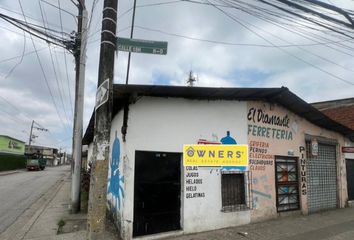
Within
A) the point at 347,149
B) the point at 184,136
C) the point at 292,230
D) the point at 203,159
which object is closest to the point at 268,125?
the point at 203,159

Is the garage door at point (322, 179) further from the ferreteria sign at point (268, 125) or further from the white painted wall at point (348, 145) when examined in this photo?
the ferreteria sign at point (268, 125)

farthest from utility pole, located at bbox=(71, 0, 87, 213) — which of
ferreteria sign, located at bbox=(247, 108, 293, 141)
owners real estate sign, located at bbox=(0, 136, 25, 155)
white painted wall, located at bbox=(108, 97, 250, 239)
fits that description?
owners real estate sign, located at bbox=(0, 136, 25, 155)

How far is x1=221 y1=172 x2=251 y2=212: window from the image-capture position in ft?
31.8

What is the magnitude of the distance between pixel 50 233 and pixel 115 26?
20.0ft

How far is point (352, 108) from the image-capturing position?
18719 millimetres

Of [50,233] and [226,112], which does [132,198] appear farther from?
[226,112]

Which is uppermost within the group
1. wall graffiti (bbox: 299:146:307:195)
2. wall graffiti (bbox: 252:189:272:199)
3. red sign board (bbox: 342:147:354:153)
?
red sign board (bbox: 342:147:354:153)

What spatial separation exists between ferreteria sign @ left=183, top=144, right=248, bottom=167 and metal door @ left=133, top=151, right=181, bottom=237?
1.04 feet

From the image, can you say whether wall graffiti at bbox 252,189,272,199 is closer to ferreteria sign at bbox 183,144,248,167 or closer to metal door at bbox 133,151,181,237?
Result: ferreteria sign at bbox 183,144,248,167

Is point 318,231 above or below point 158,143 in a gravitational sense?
below

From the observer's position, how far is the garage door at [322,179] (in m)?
12.7

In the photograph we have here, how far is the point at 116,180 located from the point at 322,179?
26.7 ft

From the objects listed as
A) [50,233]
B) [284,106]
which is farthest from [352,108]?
[50,233]

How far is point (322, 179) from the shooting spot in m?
13.3
